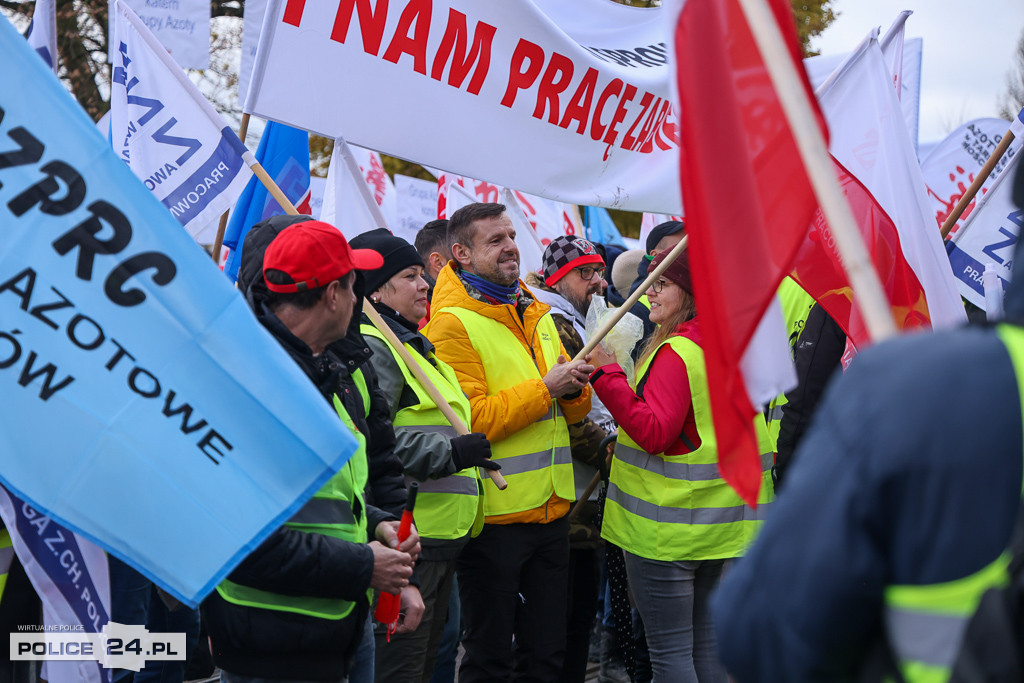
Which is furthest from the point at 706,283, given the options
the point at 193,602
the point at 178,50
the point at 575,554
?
the point at 178,50

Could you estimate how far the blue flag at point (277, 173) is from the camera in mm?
4957

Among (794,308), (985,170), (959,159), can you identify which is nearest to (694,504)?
(794,308)

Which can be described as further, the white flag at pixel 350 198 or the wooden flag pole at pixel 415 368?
the white flag at pixel 350 198

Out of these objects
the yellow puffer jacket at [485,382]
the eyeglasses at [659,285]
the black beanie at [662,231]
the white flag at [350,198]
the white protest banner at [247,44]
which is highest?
the white protest banner at [247,44]

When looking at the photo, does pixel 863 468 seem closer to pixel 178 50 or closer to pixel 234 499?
pixel 234 499

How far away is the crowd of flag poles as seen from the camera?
175cm

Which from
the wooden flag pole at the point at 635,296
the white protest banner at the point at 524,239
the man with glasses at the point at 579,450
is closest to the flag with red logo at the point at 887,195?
the wooden flag pole at the point at 635,296

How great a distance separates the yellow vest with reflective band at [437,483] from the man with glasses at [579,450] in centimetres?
98

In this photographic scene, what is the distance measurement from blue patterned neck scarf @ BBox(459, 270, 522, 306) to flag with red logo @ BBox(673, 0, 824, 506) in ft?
7.97

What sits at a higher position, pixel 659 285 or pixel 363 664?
pixel 659 285

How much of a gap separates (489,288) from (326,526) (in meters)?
1.85

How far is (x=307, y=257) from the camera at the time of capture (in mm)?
2680

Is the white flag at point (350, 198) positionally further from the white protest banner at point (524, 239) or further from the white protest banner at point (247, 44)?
the white protest banner at point (247, 44)

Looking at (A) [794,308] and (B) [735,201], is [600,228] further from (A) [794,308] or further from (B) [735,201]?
(B) [735,201]
